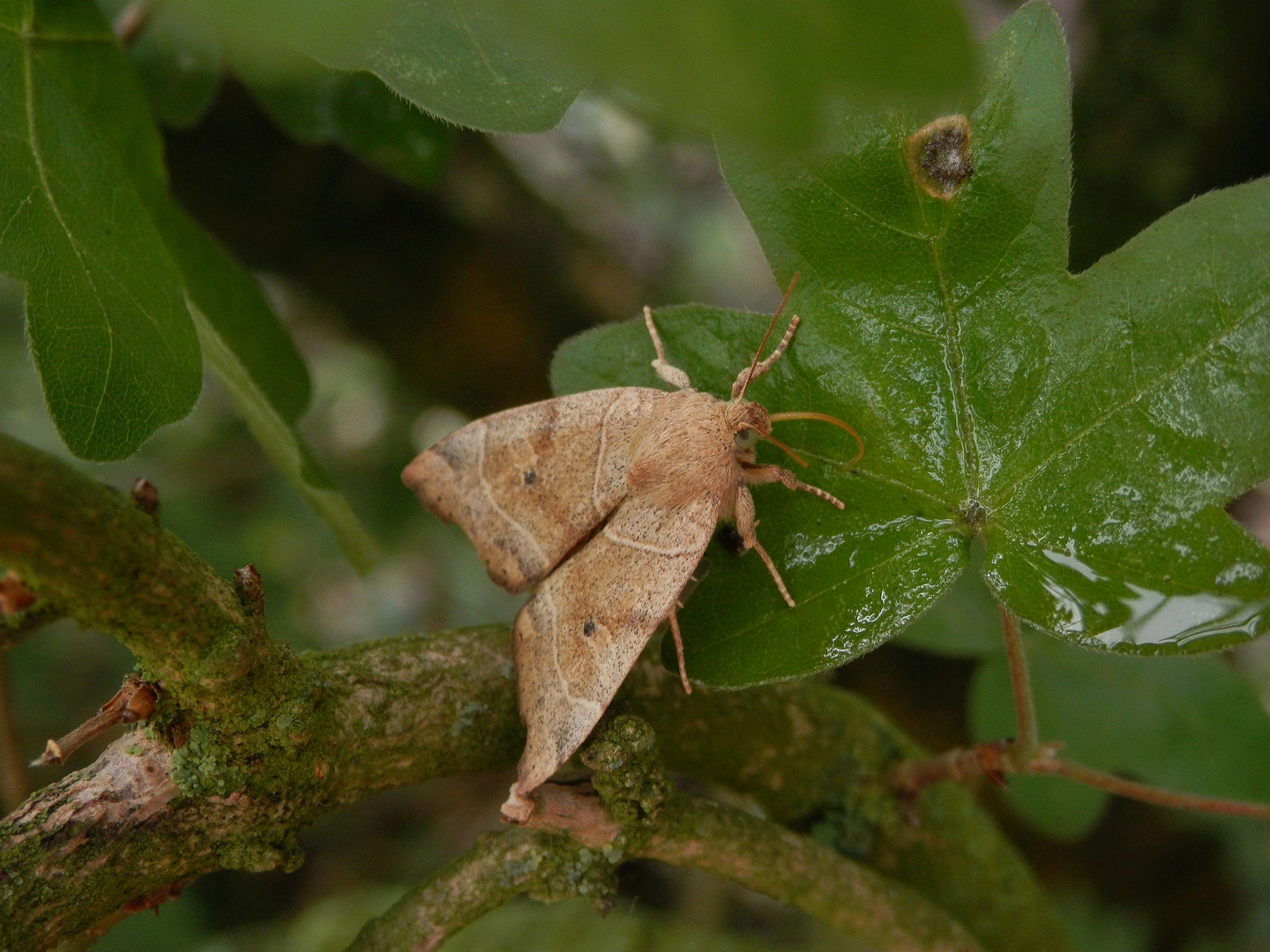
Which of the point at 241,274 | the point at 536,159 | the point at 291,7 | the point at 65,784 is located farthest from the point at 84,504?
the point at 536,159

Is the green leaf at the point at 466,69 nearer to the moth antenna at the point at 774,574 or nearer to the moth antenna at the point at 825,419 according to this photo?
the moth antenna at the point at 825,419

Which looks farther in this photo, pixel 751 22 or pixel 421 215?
pixel 421 215

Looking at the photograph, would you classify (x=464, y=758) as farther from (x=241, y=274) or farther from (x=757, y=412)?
(x=241, y=274)

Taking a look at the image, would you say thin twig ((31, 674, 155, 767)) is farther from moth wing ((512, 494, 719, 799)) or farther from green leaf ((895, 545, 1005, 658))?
green leaf ((895, 545, 1005, 658))

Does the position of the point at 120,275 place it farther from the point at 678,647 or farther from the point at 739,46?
the point at 739,46

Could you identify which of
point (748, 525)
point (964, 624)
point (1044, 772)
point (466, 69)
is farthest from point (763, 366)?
point (964, 624)

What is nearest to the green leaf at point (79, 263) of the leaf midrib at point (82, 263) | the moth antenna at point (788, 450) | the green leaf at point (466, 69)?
the leaf midrib at point (82, 263)
